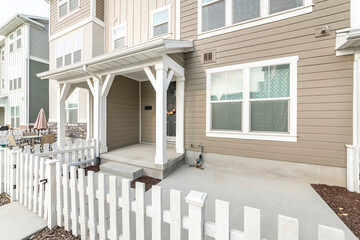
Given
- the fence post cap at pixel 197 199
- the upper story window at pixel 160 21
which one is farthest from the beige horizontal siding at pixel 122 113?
the fence post cap at pixel 197 199

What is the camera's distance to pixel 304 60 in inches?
139

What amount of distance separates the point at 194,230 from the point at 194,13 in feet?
18.0

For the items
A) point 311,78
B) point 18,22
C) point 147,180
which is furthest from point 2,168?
point 18,22

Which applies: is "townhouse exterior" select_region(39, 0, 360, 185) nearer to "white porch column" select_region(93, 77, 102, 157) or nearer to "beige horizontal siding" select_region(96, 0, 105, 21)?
"white porch column" select_region(93, 77, 102, 157)

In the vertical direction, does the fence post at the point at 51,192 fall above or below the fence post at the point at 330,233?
below

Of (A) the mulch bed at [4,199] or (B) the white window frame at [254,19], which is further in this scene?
(B) the white window frame at [254,19]

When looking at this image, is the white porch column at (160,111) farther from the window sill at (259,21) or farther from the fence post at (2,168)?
the fence post at (2,168)

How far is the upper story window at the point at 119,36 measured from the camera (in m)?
6.46

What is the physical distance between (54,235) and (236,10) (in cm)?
592

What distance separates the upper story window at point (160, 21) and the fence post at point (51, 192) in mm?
5196

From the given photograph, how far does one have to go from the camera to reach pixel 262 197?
2.84 metres

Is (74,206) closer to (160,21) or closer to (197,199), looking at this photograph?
(197,199)

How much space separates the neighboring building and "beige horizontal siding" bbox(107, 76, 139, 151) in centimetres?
872

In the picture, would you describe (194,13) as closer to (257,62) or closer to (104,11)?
(257,62)
